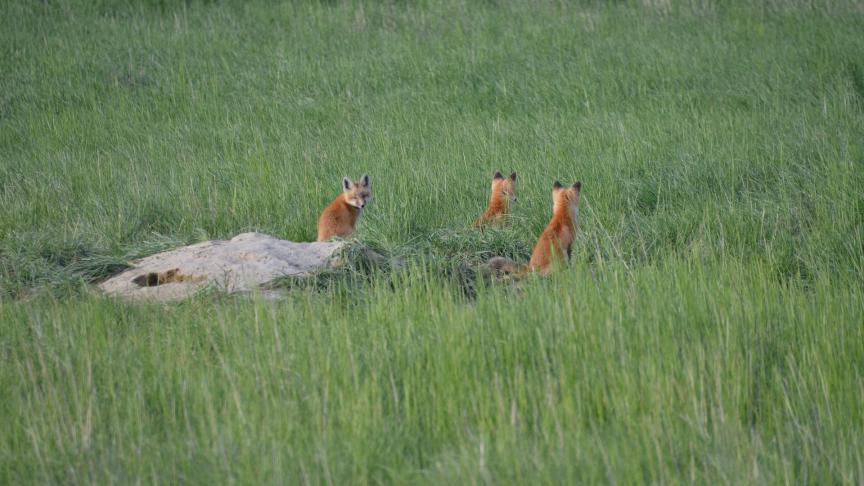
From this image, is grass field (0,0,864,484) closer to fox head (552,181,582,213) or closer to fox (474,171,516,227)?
fox (474,171,516,227)

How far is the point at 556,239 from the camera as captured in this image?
7602mm

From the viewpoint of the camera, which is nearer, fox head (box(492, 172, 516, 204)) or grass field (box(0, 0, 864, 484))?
grass field (box(0, 0, 864, 484))

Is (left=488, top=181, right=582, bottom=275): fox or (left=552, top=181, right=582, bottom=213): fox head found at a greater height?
(left=552, top=181, right=582, bottom=213): fox head

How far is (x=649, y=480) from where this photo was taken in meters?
3.87

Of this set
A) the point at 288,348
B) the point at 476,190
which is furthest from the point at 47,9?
the point at 288,348

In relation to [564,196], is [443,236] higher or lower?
lower

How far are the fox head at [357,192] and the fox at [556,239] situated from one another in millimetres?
2059

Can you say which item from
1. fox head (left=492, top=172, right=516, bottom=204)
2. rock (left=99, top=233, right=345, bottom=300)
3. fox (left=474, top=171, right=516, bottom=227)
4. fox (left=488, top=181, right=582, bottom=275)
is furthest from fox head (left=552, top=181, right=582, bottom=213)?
rock (left=99, top=233, right=345, bottom=300)

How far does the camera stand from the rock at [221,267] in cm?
697

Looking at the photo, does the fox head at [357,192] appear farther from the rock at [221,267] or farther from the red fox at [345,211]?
the rock at [221,267]

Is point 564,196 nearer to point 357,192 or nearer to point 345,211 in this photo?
point 345,211

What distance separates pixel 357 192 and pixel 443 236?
61.4 inches

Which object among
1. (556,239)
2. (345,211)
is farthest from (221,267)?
(556,239)

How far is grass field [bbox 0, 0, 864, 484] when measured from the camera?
425cm
